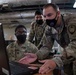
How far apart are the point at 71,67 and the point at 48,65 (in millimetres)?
543

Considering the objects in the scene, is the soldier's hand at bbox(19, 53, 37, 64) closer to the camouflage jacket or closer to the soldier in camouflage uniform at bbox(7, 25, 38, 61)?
the camouflage jacket

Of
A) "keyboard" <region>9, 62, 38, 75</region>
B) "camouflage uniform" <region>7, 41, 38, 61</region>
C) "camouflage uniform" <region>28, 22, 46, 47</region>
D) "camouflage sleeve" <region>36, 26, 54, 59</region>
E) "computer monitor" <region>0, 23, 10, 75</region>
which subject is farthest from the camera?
"camouflage uniform" <region>28, 22, 46, 47</region>

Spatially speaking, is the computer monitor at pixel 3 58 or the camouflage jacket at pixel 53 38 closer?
the computer monitor at pixel 3 58

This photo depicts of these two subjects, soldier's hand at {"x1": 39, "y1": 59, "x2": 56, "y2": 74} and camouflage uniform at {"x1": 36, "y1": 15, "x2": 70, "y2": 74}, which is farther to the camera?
camouflage uniform at {"x1": 36, "y1": 15, "x2": 70, "y2": 74}

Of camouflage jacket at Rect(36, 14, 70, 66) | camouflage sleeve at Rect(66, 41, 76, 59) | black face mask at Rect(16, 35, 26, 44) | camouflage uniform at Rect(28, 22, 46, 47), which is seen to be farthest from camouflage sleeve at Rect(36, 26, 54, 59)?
camouflage uniform at Rect(28, 22, 46, 47)

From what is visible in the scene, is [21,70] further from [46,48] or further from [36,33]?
[36,33]

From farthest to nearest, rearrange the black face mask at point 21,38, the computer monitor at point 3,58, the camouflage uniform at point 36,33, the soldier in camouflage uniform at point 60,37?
the camouflage uniform at point 36,33, the black face mask at point 21,38, the soldier in camouflage uniform at point 60,37, the computer monitor at point 3,58

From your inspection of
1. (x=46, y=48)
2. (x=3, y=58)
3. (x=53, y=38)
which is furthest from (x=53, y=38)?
(x=3, y=58)

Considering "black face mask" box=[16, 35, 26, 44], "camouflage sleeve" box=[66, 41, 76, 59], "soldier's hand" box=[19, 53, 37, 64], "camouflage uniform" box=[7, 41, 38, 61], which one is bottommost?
"camouflage uniform" box=[7, 41, 38, 61]

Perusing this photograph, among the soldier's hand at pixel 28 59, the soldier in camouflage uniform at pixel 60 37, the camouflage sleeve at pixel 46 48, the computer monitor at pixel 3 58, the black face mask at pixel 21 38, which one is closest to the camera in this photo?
the computer monitor at pixel 3 58

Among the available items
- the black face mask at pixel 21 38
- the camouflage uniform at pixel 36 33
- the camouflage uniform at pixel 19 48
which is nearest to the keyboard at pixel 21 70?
the camouflage uniform at pixel 19 48

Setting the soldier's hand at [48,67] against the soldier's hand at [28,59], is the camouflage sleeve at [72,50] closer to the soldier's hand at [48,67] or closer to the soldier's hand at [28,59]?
the soldier's hand at [48,67]

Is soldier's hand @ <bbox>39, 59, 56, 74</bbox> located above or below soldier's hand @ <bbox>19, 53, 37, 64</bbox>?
above

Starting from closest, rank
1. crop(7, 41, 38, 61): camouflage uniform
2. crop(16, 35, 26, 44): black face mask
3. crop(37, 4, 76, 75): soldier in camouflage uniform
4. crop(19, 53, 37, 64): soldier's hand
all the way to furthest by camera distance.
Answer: crop(37, 4, 76, 75): soldier in camouflage uniform → crop(19, 53, 37, 64): soldier's hand → crop(7, 41, 38, 61): camouflage uniform → crop(16, 35, 26, 44): black face mask
